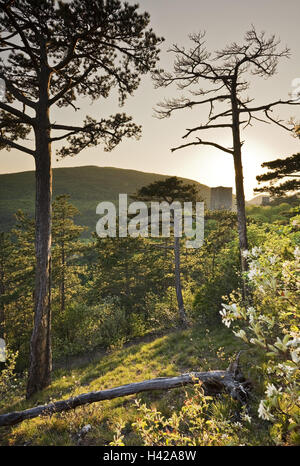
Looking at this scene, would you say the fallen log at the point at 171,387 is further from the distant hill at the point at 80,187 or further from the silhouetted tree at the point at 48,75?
the distant hill at the point at 80,187

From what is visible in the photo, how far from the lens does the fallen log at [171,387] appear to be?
4434 mm

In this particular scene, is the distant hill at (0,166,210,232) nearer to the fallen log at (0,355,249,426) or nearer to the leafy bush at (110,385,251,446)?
the fallen log at (0,355,249,426)

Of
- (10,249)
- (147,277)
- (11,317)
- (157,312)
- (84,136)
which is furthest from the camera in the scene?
(147,277)

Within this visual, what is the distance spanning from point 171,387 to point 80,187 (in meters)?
172

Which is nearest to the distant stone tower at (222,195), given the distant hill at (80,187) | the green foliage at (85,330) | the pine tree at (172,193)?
the distant hill at (80,187)

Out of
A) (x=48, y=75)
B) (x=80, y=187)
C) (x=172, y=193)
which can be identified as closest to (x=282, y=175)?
(x=172, y=193)

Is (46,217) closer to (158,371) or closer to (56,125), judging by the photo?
(56,125)

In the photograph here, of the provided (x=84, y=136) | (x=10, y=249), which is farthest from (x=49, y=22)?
(x=10, y=249)

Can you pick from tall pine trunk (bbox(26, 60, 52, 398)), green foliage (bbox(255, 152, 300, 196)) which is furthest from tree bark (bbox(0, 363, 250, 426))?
green foliage (bbox(255, 152, 300, 196))

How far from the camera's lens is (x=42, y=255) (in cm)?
789

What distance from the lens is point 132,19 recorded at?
276 inches

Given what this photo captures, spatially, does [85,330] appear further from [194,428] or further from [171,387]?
[194,428]
